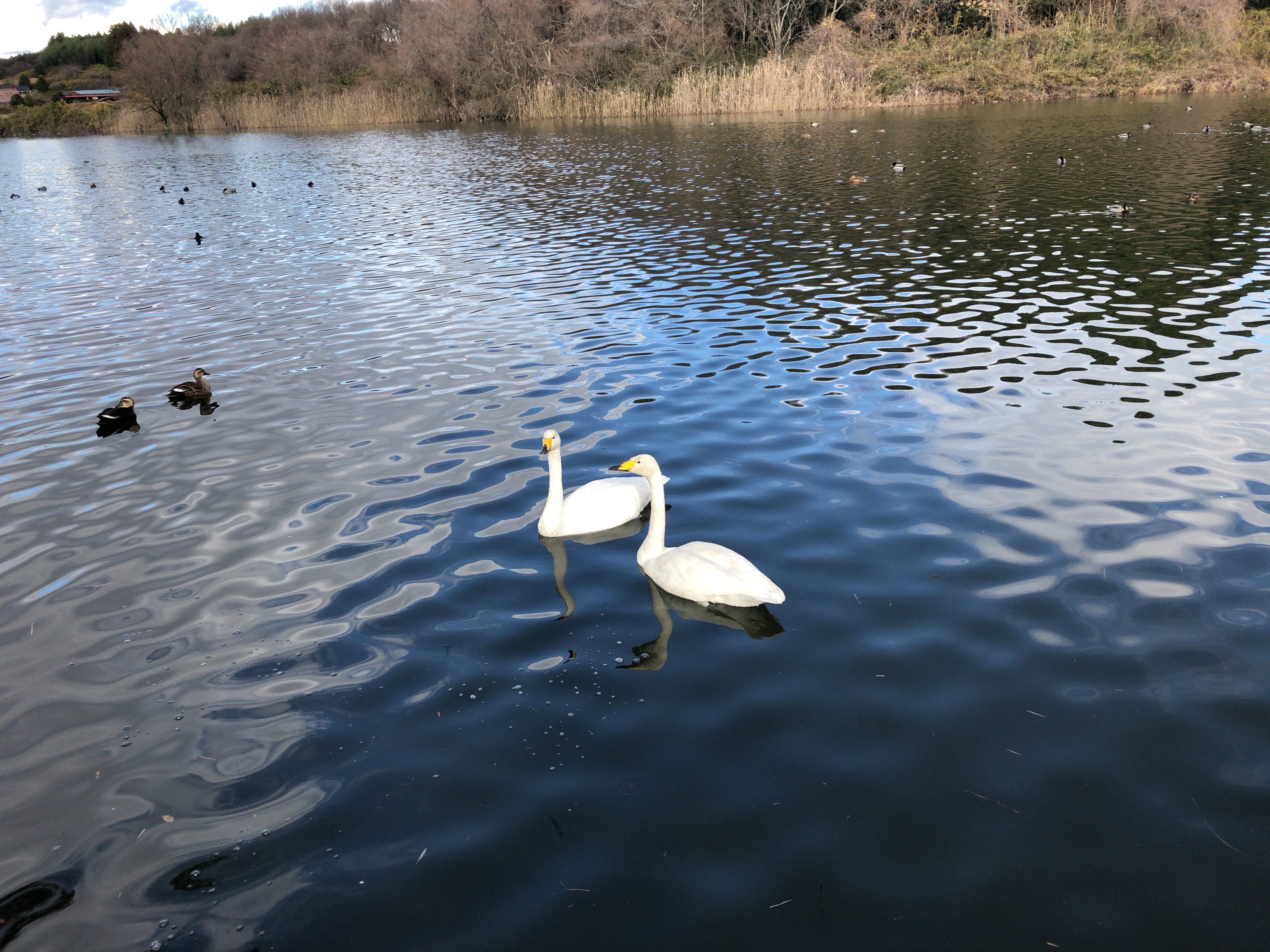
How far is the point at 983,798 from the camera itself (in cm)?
379

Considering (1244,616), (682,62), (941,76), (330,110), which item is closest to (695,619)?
(1244,616)

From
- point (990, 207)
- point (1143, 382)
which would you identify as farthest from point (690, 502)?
point (990, 207)

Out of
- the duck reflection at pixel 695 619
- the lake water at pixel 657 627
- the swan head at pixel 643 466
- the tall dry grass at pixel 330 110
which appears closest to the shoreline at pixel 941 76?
the tall dry grass at pixel 330 110

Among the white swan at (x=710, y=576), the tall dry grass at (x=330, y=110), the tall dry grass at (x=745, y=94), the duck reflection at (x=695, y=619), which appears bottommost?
the duck reflection at (x=695, y=619)

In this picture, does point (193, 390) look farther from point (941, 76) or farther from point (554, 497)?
point (941, 76)

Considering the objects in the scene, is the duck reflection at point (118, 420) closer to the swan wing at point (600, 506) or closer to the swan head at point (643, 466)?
the swan wing at point (600, 506)

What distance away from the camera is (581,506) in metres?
6.39

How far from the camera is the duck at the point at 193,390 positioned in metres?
9.63

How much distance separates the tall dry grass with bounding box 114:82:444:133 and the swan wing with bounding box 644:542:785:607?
6076cm

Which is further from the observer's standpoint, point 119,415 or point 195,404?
point 195,404

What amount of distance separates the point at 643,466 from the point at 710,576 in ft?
3.54

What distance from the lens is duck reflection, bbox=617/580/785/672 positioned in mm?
5035

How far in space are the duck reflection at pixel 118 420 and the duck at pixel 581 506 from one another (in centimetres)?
552

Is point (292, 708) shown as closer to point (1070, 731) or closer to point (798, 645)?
point (798, 645)
